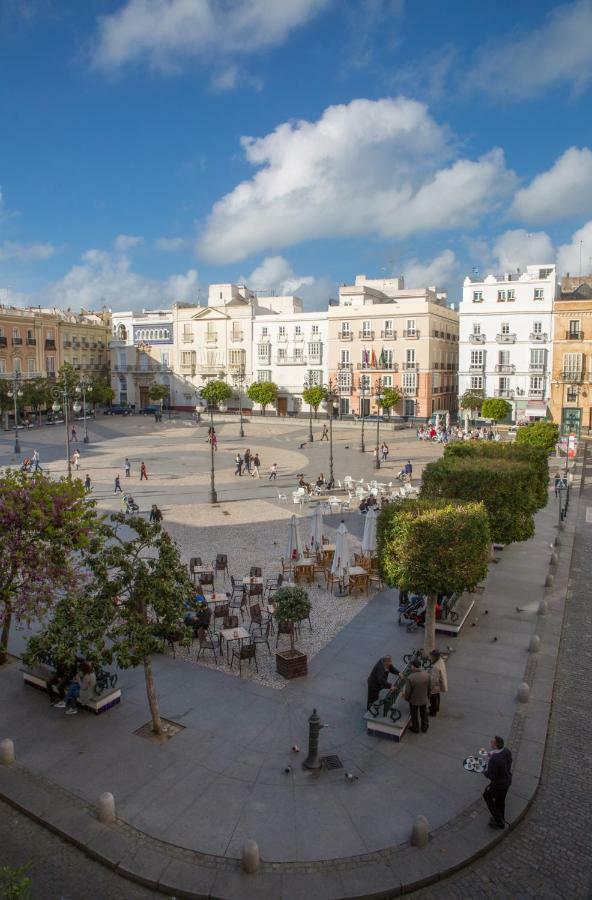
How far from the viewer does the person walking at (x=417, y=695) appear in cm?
1125

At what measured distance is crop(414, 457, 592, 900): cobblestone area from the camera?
323 inches

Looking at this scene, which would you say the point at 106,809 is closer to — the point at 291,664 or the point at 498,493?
the point at 291,664

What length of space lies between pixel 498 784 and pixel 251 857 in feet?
11.6

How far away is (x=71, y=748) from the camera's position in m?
11.1

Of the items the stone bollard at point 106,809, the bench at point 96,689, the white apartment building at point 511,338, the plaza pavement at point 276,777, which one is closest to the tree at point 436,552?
the plaza pavement at point 276,777

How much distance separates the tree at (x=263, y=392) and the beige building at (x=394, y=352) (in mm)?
6826

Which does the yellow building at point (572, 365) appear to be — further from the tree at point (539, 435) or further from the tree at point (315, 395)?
the tree at point (539, 435)

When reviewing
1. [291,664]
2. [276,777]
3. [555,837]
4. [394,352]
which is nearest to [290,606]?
[291,664]

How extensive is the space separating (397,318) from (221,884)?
205 feet

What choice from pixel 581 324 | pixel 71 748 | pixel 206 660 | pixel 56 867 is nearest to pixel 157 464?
pixel 206 660

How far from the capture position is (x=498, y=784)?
9.06 metres

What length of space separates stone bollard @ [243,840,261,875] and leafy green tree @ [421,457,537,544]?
10863 mm

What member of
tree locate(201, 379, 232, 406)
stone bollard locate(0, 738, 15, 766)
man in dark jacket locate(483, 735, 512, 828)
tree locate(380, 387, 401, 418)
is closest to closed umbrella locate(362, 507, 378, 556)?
man in dark jacket locate(483, 735, 512, 828)

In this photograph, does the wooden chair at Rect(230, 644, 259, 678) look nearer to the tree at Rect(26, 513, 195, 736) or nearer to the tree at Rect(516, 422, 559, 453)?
the tree at Rect(26, 513, 195, 736)
